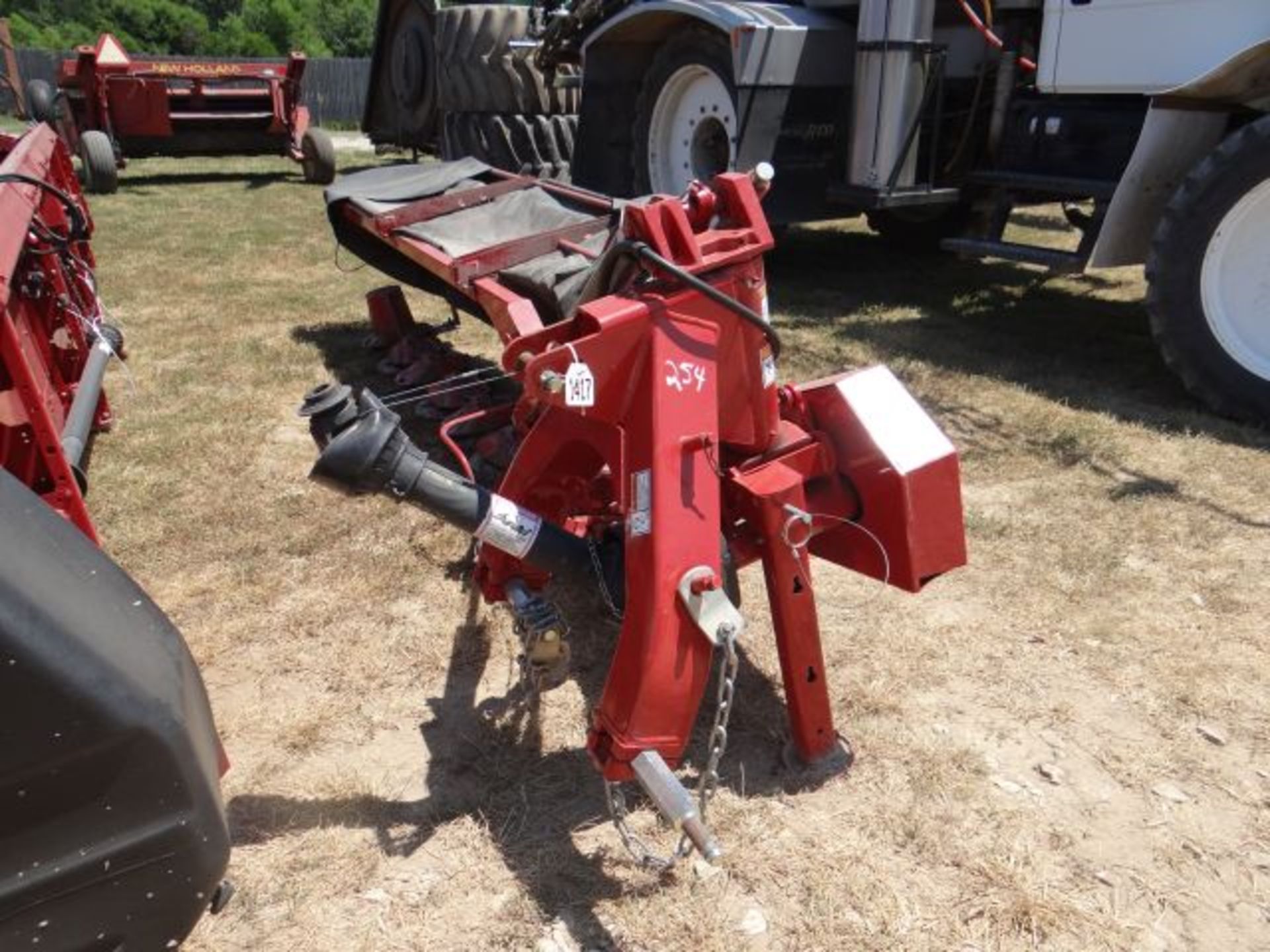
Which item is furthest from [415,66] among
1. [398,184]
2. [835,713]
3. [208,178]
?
[835,713]

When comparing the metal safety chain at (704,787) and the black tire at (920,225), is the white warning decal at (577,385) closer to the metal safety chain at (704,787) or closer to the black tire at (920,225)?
the metal safety chain at (704,787)

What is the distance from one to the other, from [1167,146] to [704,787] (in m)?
3.86

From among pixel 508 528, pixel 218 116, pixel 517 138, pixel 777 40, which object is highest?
pixel 777 40

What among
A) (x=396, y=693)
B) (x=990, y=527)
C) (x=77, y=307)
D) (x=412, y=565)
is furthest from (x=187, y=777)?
(x=77, y=307)

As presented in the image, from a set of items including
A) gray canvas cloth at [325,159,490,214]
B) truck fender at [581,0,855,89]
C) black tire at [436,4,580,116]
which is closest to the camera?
gray canvas cloth at [325,159,490,214]

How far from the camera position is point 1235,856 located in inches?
82.2

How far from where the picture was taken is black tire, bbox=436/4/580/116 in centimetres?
920

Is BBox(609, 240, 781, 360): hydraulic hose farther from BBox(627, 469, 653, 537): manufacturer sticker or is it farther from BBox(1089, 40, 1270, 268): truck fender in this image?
BBox(1089, 40, 1270, 268): truck fender

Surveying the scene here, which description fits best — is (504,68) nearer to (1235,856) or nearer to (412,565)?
(412,565)

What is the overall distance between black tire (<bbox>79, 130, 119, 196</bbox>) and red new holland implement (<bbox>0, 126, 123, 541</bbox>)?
5.45 m

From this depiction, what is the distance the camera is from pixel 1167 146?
4.43 metres

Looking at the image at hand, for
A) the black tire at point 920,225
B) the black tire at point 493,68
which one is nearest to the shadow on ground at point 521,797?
the black tire at point 920,225

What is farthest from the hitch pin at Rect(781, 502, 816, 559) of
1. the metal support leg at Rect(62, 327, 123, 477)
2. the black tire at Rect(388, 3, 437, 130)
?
the black tire at Rect(388, 3, 437, 130)

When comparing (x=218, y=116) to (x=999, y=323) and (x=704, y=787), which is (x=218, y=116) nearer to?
(x=999, y=323)
